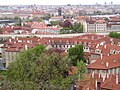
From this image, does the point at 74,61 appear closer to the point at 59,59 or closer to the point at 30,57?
the point at 30,57

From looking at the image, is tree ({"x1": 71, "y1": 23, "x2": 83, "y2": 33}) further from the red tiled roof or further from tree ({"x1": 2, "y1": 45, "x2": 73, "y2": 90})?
tree ({"x1": 2, "y1": 45, "x2": 73, "y2": 90})

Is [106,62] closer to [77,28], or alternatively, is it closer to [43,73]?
[43,73]

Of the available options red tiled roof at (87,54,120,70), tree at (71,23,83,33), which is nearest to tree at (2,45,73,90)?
red tiled roof at (87,54,120,70)

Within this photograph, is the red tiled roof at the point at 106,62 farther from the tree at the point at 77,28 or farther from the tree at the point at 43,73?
the tree at the point at 77,28

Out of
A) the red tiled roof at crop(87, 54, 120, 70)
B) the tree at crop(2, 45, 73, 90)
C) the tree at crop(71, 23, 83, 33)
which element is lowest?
the tree at crop(71, 23, 83, 33)

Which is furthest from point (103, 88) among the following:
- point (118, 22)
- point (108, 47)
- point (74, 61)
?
point (118, 22)

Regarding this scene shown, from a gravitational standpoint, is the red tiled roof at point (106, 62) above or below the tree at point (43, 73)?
below

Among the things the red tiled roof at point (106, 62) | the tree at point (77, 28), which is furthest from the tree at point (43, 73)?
the tree at point (77, 28)

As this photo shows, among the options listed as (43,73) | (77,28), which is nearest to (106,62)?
(43,73)

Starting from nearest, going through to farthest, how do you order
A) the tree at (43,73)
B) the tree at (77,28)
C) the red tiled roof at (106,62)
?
the tree at (43,73)
the red tiled roof at (106,62)
the tree at (77,28)

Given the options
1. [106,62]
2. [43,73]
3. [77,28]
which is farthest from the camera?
[77,28]

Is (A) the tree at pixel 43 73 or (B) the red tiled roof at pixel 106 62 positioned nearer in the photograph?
(A) the tree at pixel 43 73

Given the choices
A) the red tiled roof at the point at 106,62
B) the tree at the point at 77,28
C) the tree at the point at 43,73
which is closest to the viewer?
the tree at the point at 43,73
